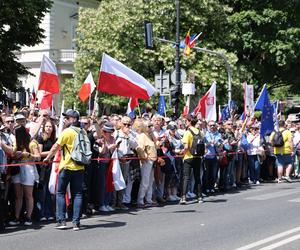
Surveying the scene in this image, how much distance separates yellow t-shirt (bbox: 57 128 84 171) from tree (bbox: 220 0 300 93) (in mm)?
27288

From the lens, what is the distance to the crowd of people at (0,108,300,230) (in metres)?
9.97

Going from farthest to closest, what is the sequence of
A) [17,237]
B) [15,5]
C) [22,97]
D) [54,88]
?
[22,97]
[15,5]
[54,88]
[17,237]

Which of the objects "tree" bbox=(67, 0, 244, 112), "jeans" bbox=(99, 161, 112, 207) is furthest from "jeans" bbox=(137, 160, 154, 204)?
"tree" bbox=(67, 0, 244, 112)

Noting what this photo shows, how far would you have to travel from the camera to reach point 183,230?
9.52 meters

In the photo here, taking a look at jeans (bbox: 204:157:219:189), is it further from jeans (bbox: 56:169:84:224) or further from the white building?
the white building

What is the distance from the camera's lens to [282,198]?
13680 millimetres

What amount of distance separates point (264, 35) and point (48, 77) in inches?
1024

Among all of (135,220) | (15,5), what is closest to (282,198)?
(135,220)

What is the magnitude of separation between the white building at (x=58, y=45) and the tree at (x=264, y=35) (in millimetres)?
14187

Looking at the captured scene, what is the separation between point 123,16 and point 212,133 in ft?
66.3

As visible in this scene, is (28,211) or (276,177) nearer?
(28,211)

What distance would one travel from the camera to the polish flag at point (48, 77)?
1312 centimetres

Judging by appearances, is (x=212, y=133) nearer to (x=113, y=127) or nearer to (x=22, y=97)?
(x=113, y=127)

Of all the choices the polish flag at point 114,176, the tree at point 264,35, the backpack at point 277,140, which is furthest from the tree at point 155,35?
the polish flag at point 114,176
